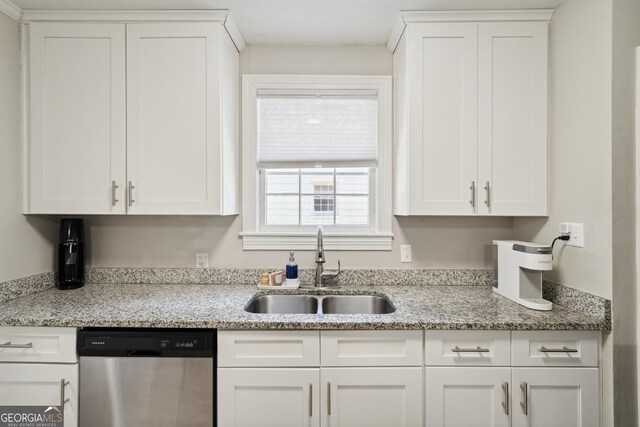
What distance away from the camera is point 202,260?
226cm

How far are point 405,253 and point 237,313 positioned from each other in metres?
1.15

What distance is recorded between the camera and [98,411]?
5.04 feet

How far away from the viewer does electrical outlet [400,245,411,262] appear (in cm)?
226

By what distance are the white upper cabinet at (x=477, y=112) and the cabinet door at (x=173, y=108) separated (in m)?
1.09

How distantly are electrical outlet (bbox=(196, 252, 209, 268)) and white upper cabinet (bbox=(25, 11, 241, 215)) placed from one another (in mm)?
448

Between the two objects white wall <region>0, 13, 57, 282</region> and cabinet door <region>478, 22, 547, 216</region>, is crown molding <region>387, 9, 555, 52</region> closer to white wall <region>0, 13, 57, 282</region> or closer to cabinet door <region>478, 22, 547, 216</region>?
cabinet door <region>478, 22, 547, 216</region>

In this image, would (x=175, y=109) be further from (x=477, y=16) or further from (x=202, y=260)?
(x=477, y=16)

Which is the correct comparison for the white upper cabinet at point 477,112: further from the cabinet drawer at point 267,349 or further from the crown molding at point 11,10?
the crown molding at point 11,10

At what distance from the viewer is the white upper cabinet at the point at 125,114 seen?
75.2 inches

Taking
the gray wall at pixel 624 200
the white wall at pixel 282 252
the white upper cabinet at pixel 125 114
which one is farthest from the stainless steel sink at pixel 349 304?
the gray wall at pixel 624 200

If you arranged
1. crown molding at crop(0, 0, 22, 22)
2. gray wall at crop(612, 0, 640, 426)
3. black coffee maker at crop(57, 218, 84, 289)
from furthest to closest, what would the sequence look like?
1. black coffee maker at crop(57, 218, 84, 289)
2. crown molding at crop(0, 0, 22, 22)
3. gray wall at crop(612, 0, 640, 426)

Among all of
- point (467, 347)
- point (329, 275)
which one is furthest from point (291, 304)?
point (467, 347)

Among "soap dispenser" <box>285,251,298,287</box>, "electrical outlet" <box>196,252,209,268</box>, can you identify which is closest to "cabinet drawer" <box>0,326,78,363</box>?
"electrical outlet" <box>196,252,209,268</box>

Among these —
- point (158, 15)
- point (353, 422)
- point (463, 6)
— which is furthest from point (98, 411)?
point (463, 6)
